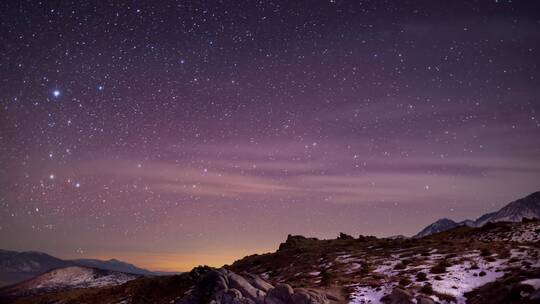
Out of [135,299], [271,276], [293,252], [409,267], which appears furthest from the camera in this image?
[293,252]

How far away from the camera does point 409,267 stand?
40562mm

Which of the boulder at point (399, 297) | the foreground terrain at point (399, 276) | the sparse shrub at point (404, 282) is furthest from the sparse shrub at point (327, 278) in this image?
the boulder at point (399, 297)

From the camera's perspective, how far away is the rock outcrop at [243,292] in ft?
112

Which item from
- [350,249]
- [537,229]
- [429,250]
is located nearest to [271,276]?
[350,249]

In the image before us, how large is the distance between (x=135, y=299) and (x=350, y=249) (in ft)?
112

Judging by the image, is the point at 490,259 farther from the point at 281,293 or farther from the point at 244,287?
the point at 244,287

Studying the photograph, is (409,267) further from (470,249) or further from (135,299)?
(135,299)

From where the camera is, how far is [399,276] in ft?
124

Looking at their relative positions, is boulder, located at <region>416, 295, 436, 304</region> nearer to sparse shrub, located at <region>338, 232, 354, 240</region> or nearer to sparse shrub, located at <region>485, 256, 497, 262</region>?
sparse shrub, located at <region>485, 256, 497, 262</region>

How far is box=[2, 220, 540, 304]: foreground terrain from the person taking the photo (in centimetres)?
3027

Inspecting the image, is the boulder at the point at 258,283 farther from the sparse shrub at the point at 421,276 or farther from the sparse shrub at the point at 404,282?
the sparse shrub at the point at 421,276

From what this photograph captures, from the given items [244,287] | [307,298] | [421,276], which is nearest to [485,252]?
[421,276]

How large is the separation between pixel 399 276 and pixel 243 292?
48.2 ft

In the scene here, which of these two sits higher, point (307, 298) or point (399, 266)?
point (399, 266)
